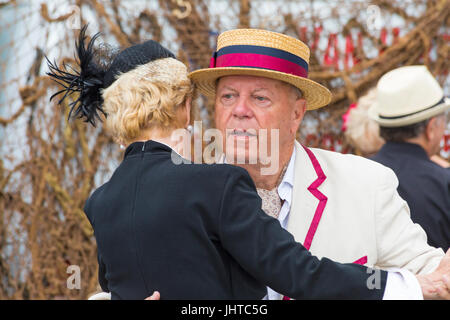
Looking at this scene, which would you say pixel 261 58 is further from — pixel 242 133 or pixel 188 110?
pixel 188 110

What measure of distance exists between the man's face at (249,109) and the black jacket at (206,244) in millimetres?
568

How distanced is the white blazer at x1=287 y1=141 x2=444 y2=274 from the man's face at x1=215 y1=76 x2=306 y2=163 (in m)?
0.26

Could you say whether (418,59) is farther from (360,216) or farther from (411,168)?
(360,216)

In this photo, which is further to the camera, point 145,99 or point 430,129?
point 430,129

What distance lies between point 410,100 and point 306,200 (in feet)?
4.15

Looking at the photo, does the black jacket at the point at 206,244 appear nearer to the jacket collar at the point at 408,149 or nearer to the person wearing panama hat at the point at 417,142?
the person wearing panama hat at the point at 417,142

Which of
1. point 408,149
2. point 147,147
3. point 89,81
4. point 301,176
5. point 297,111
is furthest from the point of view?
point 408,149

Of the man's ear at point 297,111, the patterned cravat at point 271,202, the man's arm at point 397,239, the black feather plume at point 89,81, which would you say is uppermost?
the black feather plume at point 89,81

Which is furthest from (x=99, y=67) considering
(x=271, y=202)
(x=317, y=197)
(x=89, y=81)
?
(x=317, y=197)

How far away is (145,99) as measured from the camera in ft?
6.16

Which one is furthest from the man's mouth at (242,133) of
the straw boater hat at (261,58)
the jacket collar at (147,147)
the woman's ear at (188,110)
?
the jacket collar at (147,147)

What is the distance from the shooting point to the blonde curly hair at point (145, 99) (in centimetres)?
187

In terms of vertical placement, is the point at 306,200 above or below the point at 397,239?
above

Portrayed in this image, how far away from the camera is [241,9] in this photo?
421cm
